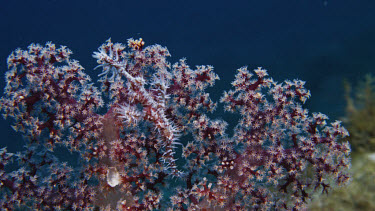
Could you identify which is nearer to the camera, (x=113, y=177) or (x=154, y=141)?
(x=113, y=177)

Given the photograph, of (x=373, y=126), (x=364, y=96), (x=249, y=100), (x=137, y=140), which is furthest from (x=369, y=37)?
(x=137, y=140)

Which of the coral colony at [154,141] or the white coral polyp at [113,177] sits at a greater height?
the coral colony at [154,141]

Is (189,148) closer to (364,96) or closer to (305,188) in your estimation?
(305,188)

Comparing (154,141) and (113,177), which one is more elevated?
(154,141)

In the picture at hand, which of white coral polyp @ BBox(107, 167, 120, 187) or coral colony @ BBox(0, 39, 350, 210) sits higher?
coral colony @ BBox(0, 39, 350, 210)
